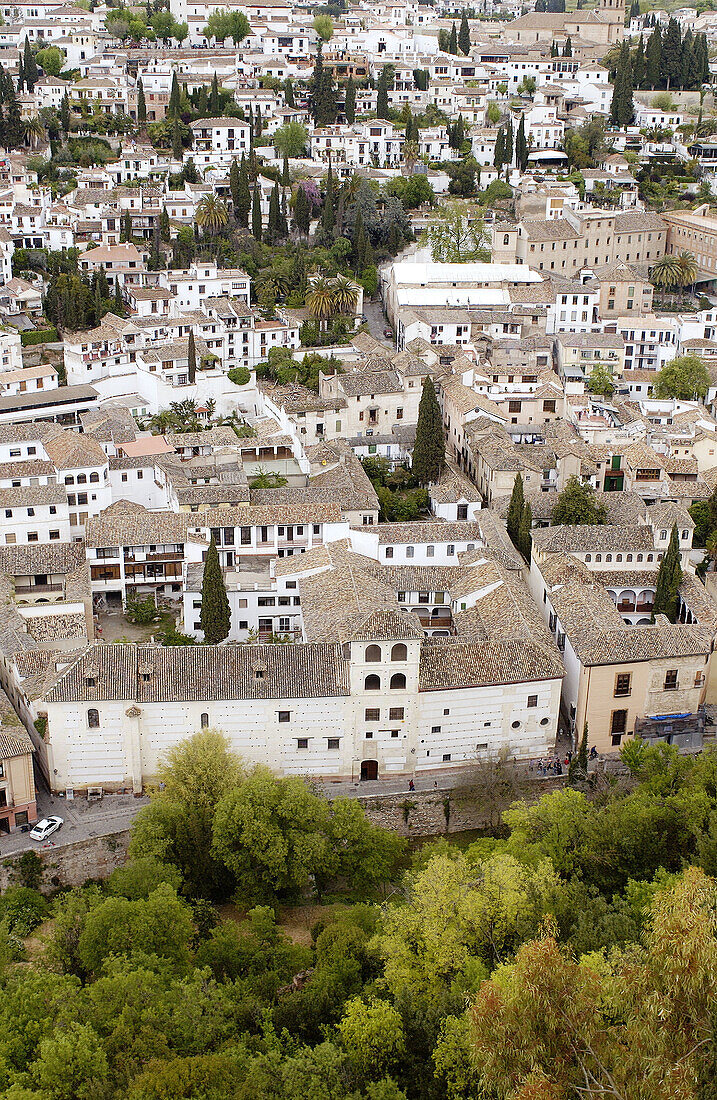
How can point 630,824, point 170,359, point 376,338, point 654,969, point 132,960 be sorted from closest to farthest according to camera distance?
point 654,969, point 132,960, point 630,824, point 170,359, point 376,338

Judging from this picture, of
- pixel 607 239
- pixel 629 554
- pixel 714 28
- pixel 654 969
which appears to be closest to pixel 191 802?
pixel 654 969

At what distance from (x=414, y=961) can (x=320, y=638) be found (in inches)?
444

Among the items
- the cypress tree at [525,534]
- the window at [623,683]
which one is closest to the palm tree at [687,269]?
the cypress tree at [525,534]

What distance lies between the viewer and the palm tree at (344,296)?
64.2 m

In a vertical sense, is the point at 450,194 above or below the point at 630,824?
above

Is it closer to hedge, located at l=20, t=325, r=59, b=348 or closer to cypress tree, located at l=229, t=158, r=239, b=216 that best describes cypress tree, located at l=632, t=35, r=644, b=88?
cypress tree, located at l=229, t=158, r=239, b=216

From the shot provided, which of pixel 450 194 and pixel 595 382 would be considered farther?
pixel 450 194

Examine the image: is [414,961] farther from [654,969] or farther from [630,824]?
[654,969]

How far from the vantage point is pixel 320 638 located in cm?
3588

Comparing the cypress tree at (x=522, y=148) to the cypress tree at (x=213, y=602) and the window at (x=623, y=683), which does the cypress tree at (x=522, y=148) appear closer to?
the cypress tree at (x=213, y=602)

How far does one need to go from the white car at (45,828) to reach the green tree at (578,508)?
22247 mm

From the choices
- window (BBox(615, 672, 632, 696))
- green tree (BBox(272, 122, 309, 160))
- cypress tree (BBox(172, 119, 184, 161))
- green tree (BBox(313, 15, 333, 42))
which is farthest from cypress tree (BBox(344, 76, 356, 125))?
window (BBox(615, 672, 632, 696))

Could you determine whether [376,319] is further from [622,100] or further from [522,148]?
[622,100]

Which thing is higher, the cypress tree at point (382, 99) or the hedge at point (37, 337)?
the cypress tree at point (382, 99)
